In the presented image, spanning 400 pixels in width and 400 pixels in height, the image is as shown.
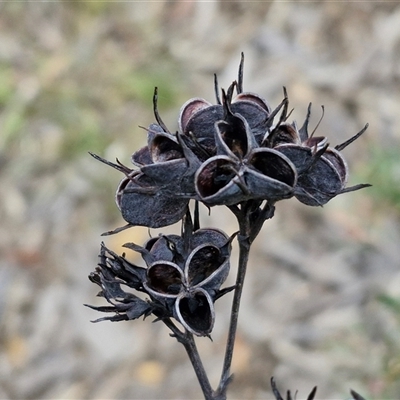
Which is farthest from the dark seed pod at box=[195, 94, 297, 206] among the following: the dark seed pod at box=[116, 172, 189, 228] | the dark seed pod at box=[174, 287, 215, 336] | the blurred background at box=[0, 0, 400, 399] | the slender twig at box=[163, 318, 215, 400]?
the blurred background at box=[0, 0, 400, 399]

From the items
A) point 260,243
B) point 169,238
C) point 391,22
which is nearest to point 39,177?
point 260,243

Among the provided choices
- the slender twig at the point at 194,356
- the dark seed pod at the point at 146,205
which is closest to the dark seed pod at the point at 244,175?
the dark seed pod at the point at 146,205

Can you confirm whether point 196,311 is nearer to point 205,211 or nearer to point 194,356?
point 194,356

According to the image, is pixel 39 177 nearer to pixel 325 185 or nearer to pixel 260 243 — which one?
pixel 260 243

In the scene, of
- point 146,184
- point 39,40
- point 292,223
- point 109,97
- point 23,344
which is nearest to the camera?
point 146,184

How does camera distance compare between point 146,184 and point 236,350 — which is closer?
point 146,184

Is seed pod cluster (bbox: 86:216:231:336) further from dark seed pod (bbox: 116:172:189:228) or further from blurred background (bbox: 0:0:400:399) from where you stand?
blurred background (bbox: 0:0:400:399)

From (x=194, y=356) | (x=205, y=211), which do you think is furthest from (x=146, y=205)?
(x=205, y=211)

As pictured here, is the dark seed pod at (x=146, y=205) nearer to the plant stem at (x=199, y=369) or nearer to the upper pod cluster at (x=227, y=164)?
the upper pod cluster at (x=227, y=164)
